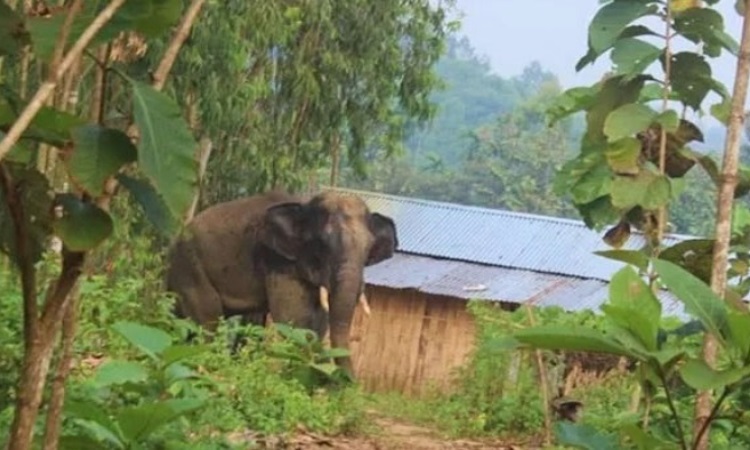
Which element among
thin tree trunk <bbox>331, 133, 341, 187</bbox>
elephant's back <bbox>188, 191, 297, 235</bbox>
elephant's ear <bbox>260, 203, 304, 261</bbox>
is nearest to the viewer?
elephant's ear <bbox>260, 203, 304, 261</bbox>

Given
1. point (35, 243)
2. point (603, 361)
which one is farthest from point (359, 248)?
point (35, 243)

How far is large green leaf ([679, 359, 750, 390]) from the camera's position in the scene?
2129 mm

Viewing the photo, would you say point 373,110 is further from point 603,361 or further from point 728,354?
point 728,354

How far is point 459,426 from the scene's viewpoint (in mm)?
9273

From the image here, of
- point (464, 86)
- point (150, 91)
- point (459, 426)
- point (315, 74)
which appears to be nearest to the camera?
point (150, 91)

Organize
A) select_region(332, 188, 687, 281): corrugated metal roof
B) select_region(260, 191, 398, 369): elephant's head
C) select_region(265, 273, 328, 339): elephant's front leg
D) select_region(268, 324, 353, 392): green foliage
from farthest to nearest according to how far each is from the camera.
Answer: select_region(332, 188, 687, 281): corrugated metal roof
select_region(265, 273, 328, 339): elephant's front leg
select_region(260, 191, 398, 369): elephant's head
select_region(268, 324, 353, 392): green foliage

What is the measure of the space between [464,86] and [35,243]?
46.7m

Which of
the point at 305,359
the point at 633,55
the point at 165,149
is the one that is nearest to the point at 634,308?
the point at 165,149

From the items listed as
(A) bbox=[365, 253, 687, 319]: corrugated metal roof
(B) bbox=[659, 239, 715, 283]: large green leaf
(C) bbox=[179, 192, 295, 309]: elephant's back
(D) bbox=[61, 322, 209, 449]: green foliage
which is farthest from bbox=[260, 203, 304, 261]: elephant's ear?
(B) bbox=[659, 239, 715, 283]: large green leaf

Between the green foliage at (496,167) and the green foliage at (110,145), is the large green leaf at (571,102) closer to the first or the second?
the green foliage at (110,145)

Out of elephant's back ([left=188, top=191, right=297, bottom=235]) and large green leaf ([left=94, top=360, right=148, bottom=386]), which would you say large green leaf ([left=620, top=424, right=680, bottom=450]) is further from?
elephant's back ([left=188, top=191, right=297, bottom=235])

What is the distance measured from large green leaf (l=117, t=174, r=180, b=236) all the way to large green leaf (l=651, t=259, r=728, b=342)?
69 centimetres

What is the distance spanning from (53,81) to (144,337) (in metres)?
1.73

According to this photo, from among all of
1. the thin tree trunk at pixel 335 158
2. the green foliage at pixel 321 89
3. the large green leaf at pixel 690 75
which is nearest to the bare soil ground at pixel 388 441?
the large green leaf at pixel 690 75
